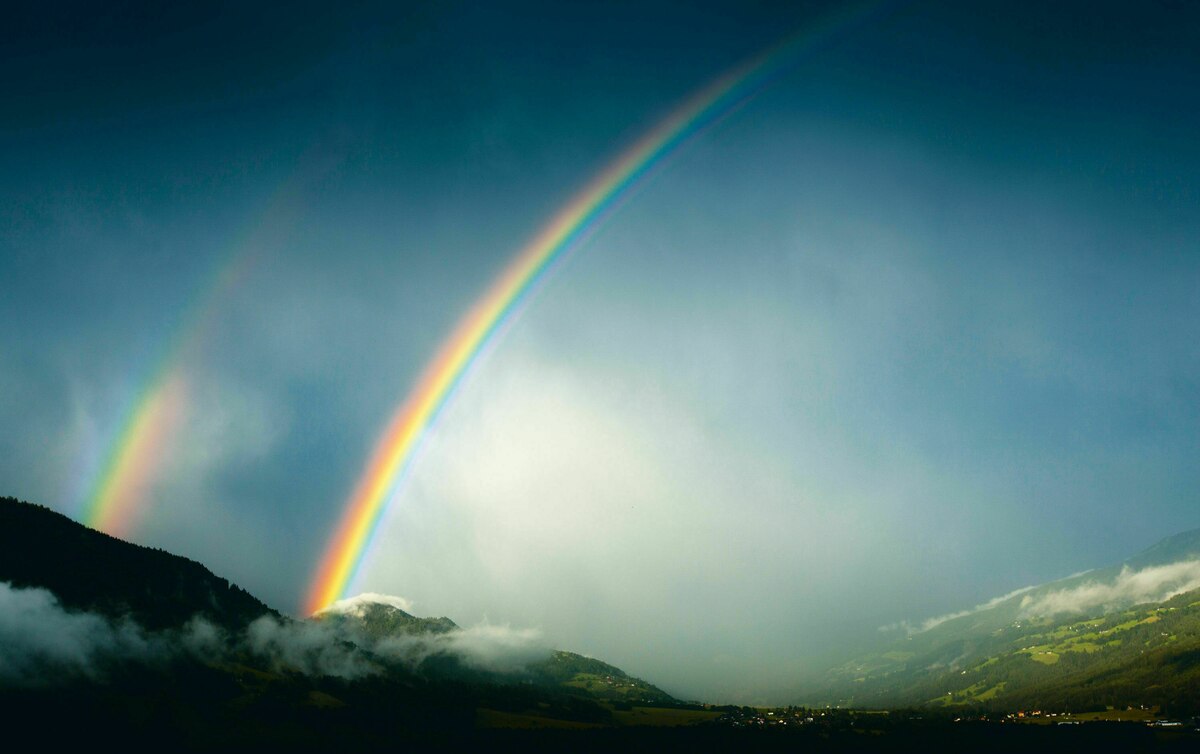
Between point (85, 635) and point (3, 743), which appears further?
point (85, 635)

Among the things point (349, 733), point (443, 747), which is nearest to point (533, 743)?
point (443, 747)

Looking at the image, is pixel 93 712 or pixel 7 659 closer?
pixel 93 712

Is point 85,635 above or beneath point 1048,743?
above

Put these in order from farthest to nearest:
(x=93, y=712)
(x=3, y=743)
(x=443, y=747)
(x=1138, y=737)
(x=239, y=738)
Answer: (x=1138, y=737) → (x=443, y=747) → (x=239, y=738) → (x=93, y=712) → (x=3, y=743)

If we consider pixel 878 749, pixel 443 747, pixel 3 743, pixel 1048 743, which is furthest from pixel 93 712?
pixel 1048 743

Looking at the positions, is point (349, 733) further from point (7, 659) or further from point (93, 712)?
point (7, 659)

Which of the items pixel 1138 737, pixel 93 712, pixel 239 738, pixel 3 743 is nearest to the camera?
pixel 3 743

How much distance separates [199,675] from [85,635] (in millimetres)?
37403

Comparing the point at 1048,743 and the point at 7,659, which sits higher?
the point at 7,659

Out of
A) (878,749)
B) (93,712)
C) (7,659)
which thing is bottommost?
(878,749)

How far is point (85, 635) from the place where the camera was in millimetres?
195500

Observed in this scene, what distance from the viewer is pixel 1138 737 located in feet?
628

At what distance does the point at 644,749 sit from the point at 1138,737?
156 metres

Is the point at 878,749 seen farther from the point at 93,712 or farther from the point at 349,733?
the point at 93,712
